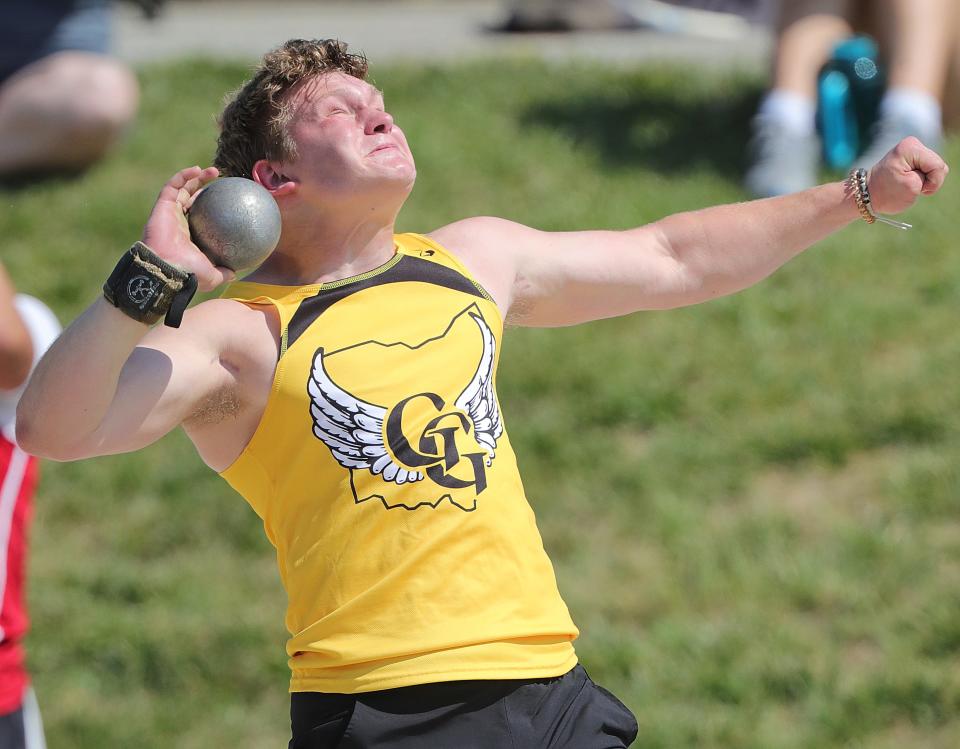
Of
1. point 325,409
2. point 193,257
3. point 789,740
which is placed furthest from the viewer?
point 789,740

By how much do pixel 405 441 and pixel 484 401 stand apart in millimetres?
207

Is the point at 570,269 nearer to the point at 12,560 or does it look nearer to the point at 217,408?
the point at 217,408

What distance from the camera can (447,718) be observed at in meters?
2.76

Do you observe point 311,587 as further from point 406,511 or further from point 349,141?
point 349,141

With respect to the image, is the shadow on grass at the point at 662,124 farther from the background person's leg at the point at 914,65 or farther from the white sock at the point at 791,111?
the background person's leg at the point at 914,65

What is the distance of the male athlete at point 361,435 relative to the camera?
272 centimetres

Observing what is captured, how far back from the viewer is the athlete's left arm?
312cm

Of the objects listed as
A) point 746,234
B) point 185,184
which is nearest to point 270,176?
point 185,184

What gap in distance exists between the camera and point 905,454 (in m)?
5.80

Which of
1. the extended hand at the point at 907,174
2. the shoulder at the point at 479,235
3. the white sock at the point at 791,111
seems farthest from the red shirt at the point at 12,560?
the white sock at the point at 791,111

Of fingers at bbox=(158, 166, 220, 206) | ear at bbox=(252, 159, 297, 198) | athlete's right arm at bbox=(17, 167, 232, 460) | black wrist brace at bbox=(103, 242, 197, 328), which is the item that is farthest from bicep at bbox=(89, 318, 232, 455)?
ear at bbox=(252, 159, 297, 198)

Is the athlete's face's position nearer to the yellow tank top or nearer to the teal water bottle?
the yellow tank top

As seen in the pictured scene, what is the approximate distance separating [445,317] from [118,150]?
5.51 m

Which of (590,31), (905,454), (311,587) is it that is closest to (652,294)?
(311,587)
